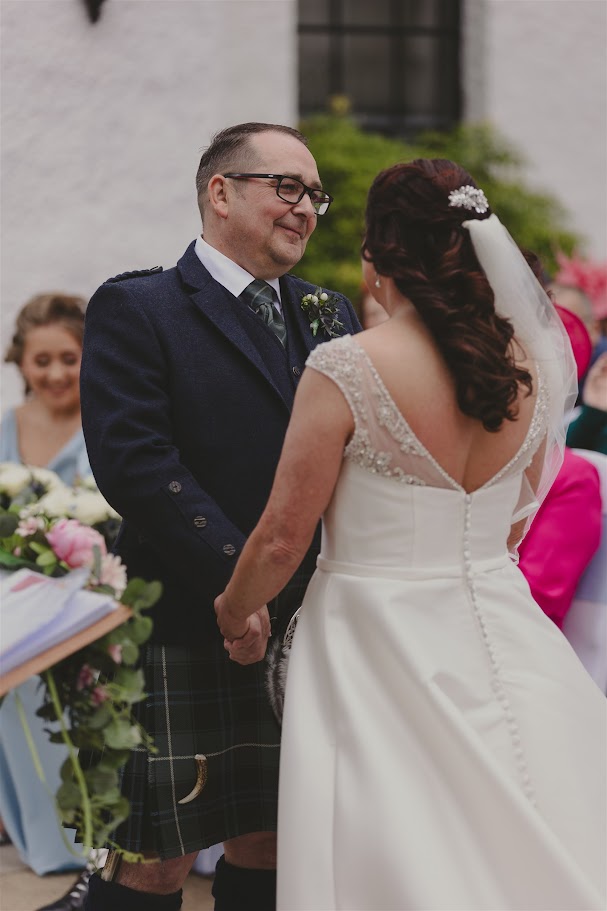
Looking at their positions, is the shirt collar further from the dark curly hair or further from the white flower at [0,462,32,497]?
the white flower at [0,462,32,497]

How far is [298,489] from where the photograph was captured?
2248 millimetres

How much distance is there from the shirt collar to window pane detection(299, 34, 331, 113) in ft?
22.6

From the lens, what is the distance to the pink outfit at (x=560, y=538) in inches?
133

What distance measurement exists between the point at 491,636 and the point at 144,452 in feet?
2.79

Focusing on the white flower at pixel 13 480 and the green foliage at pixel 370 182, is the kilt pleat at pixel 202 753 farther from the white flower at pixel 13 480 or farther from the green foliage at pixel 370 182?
the green foliage at pixel 370 182

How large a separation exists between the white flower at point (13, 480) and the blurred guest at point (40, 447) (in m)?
0.49

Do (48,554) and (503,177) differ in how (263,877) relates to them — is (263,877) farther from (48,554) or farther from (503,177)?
A: (503,177)

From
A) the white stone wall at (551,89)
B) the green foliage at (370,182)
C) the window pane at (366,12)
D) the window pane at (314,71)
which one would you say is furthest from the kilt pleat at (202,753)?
the window pane at (366,12)

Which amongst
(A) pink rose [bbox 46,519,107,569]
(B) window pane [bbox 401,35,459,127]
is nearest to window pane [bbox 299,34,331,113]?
(B) window pane [bbox 401,35,459,127]

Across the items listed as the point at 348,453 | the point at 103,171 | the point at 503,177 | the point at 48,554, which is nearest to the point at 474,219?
the point at 348,453

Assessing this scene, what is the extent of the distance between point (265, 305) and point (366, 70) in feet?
24.0

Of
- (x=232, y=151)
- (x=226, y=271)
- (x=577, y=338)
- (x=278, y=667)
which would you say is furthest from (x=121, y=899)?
(x=577, y=338)

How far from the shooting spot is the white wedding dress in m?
2.18

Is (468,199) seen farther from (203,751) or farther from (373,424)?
(203,751)
